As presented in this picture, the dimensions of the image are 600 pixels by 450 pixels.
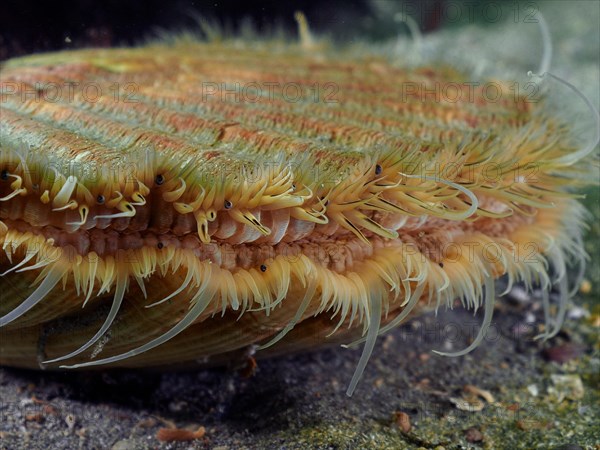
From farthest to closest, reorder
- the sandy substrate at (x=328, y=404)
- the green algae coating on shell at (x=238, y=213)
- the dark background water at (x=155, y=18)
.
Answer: the dark background water at (x=155, y=18), the sandy substrate at (x=328, y=404), the green algae coating on shell at (x=238, y=213)

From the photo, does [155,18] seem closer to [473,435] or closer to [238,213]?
[238,213]

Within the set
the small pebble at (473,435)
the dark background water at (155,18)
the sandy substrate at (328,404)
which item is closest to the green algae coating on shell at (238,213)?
the sandy substrate at (328,404)

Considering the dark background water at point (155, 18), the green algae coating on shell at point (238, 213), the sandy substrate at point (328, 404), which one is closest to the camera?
the green algae coating on shell at point (238, 213)

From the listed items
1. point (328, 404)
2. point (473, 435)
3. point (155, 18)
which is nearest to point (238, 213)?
point (328, 404)

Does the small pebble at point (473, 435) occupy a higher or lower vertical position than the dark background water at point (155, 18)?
lower

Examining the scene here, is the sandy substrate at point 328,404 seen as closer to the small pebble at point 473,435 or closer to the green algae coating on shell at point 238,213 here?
the small pebble at point 473,435

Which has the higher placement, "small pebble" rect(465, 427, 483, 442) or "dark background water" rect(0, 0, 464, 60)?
"dark background water" rect(0, 0, 464, 60)

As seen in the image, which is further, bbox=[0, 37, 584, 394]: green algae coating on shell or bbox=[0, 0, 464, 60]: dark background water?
bbox=[0, 0, 464, 60]: dark background water

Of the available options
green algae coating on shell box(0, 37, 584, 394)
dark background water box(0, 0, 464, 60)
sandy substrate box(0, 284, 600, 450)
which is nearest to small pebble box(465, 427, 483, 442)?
sandy substrate box(0, 284, 600, 450)

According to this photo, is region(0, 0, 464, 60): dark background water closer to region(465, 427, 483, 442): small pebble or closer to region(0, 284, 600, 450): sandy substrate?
region(0, 284, 600, 450): sandy substrate

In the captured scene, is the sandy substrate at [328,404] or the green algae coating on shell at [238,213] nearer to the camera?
the green algae coating on shell at [238,213]
